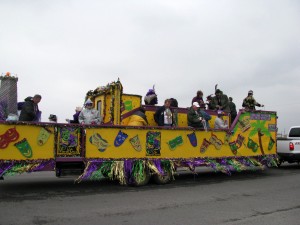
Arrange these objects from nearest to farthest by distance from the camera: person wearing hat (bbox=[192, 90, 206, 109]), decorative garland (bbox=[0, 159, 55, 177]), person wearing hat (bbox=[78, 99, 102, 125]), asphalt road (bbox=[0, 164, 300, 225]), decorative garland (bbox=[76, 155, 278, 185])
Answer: asphalt road (bbox=[0, 164, 300, 225]) < decorative garland (bbox=[0, 159, 55, 177]) < decorative garland (bbox=[76, 155, 278, 185]) < person wearing hat (bbox=[78, 99, 102, 125]) < person wearing hat (bbox=[192, 90, 206, 109])

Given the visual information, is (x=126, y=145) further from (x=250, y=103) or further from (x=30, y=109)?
(x=250, y=103)

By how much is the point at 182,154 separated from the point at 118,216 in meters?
4.52

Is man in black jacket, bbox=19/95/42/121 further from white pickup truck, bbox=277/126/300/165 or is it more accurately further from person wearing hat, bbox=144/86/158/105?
white pickup truck, bbox=277/126/300/165

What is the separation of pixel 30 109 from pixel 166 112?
4010 mm

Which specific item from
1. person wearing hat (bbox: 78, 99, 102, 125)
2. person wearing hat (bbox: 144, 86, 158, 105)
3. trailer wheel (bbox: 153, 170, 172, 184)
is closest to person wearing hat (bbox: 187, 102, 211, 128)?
person wearing hat (bbox: 144, 86, 158, 105)

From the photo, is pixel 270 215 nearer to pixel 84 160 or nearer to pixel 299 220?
pixel 299 220

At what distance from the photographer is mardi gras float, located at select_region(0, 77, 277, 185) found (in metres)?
8.32

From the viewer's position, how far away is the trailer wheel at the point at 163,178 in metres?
10.2

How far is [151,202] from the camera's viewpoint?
25.1 ft

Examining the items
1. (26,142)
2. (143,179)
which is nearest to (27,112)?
(26,142)

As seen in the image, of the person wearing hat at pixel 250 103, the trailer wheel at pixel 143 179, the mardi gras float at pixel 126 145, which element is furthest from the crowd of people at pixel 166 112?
the trailer wheel at pixel 143 179

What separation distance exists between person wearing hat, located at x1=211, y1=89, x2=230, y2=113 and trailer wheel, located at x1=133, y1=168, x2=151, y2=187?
4452mm

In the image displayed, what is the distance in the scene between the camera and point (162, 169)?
10227 mm

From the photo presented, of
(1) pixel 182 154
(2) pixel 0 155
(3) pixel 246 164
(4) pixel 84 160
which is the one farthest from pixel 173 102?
(2) pixel 0 155
